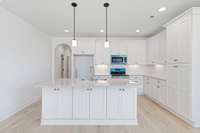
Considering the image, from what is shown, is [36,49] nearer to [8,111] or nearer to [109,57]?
[8,111]

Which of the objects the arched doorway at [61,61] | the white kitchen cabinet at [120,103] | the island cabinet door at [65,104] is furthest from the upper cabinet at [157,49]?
the arched doorway at [61,61]

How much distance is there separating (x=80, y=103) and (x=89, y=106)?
22 cm

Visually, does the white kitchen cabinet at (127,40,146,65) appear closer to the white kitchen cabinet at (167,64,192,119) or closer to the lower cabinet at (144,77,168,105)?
the lower cabinet at (144,77,168,105)

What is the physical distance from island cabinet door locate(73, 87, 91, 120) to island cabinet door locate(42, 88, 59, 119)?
15.8 inches

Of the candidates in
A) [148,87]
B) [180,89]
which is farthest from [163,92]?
[148,87]

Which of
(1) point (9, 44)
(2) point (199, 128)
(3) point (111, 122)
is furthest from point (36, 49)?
(2) point (199, 128)

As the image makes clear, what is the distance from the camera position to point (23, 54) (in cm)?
403

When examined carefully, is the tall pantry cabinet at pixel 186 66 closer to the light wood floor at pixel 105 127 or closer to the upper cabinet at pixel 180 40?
the upper cabinet at pixel 180 40

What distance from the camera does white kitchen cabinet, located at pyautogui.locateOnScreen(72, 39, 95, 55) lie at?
594 cm

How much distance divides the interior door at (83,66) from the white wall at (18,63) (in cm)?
162

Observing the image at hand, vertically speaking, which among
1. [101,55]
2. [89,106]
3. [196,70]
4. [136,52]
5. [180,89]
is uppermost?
[136,52]

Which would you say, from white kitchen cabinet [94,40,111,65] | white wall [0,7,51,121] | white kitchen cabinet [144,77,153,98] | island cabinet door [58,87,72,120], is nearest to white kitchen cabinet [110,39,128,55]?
white kitchen cabinet [94,40,111,65]

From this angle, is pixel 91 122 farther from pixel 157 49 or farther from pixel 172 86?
pixel 157 49

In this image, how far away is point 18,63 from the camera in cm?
379
